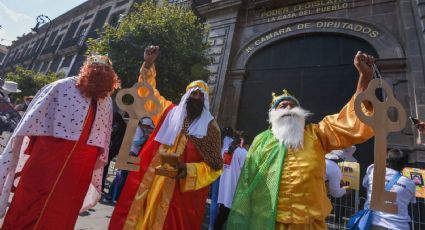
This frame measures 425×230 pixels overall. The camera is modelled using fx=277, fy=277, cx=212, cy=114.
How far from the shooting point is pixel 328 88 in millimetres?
8016

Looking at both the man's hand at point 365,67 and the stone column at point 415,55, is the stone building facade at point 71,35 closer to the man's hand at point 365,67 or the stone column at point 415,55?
the stone column at point 415,55

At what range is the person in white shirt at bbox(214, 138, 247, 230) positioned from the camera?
4.25 metres

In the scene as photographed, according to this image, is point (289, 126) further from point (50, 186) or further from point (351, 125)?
point (50, 186)

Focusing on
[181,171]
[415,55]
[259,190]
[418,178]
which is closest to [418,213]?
[418,178]

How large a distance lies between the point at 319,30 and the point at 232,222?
7.83 meters

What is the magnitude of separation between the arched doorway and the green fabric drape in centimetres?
559

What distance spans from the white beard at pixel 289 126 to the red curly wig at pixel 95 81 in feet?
5.39

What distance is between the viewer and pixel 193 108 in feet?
9.26

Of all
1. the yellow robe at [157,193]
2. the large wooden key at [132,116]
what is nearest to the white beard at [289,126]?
the yellow robe at [157,193]

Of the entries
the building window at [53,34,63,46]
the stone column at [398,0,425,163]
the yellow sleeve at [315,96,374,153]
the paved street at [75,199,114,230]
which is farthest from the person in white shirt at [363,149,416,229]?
the building window at [53,34,63,46]

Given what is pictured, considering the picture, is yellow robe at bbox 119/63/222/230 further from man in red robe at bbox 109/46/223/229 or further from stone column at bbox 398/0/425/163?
stone column at bbox 398/0/425/163

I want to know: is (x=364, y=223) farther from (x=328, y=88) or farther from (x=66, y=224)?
(x=328, y=88)

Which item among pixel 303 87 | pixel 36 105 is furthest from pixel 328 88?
pixel 36 105

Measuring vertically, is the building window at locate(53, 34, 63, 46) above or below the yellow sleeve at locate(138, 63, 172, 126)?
above
